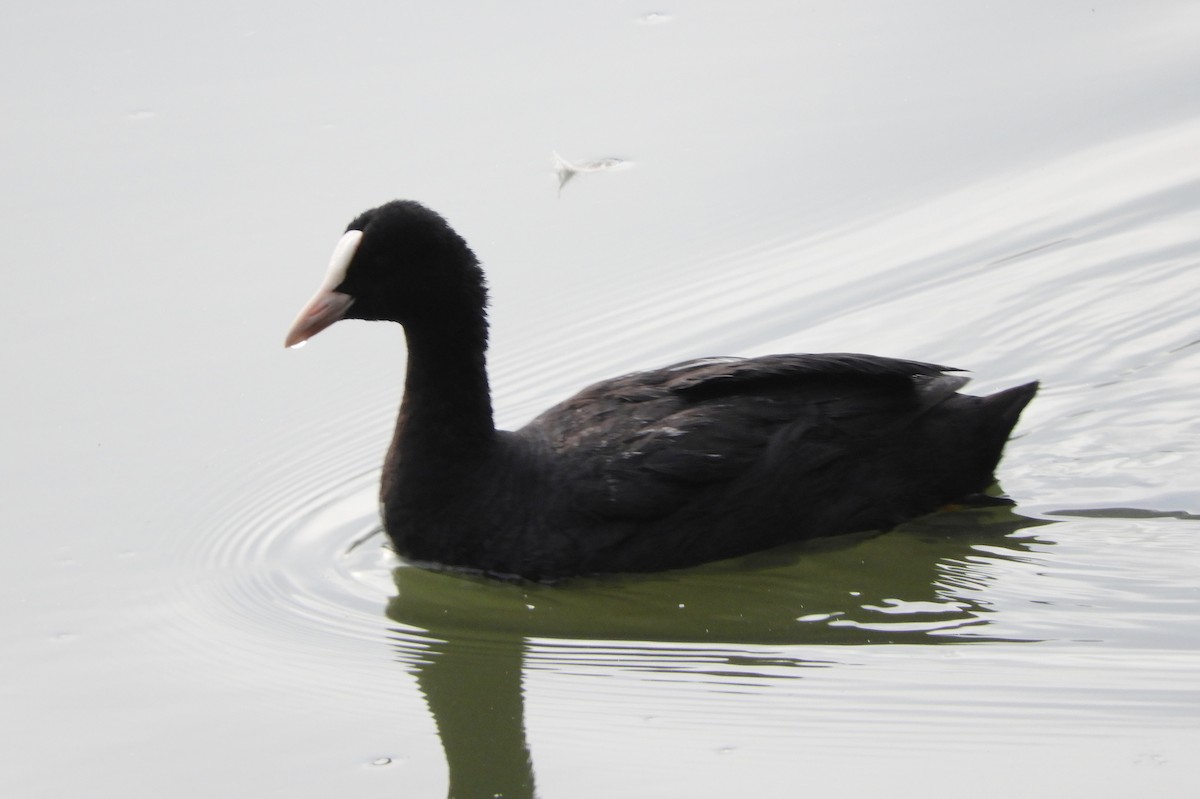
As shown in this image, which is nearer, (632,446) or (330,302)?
(632,446)

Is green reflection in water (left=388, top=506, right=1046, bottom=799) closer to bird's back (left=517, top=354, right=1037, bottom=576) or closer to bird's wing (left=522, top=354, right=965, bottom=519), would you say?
bird's back (left=517, top=354, right=1037, bottom=576)

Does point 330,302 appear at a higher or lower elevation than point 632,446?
higher

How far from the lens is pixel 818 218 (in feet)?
27.9

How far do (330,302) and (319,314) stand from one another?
0.19ft

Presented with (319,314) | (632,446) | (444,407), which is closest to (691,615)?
(632,446)

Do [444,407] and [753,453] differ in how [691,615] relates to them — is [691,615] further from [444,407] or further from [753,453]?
[444,407]

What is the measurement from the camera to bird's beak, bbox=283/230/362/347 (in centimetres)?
629

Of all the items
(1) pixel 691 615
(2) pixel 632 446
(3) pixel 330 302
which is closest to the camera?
(1) pixel 691 615

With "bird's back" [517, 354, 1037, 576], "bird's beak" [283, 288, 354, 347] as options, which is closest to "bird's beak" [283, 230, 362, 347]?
"bird's beak" [283, 288, 354, 347]

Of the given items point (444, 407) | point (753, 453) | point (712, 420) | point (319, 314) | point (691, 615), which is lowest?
point (691, 615)

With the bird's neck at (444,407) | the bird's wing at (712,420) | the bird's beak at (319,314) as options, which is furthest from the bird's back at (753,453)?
the bird's beak at (319,314)

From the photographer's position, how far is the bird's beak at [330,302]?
6.29 meters

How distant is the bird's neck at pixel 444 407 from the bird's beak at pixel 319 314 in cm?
26

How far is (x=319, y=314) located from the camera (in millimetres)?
6320
